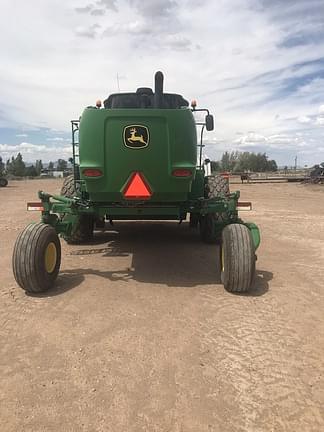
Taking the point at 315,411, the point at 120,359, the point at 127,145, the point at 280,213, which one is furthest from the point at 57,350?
the point at 280,213

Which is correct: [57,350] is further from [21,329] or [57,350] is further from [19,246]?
[19,246]

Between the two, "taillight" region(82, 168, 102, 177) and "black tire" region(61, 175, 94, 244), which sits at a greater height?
"taillight" region(82, 168, 102, 177)

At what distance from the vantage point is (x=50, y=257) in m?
5.46

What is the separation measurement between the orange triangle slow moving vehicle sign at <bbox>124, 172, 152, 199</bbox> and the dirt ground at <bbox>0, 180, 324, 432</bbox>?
112cm

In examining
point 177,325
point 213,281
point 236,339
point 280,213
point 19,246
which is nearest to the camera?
point 236,339

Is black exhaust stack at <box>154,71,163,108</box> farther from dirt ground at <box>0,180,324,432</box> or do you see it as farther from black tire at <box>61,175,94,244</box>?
black tire at <box>61,175,94,244</box>

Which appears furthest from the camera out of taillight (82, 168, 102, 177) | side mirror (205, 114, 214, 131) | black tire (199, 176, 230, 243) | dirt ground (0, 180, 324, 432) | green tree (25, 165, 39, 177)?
green tree (25, 165, 39, 177)

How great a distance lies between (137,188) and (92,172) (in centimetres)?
56

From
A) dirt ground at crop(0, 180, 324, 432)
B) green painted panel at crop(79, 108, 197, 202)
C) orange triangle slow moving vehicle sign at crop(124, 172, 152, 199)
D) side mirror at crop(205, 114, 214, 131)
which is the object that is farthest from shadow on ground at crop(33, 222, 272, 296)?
side mirror at crop(205, 114, 214, 131)

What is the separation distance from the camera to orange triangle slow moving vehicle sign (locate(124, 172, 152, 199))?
528 cm

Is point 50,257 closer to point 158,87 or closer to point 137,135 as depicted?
point 137,135

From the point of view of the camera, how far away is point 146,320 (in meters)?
4.34

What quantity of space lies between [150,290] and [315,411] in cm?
272

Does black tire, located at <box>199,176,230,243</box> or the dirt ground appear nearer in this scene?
the dirt ground
